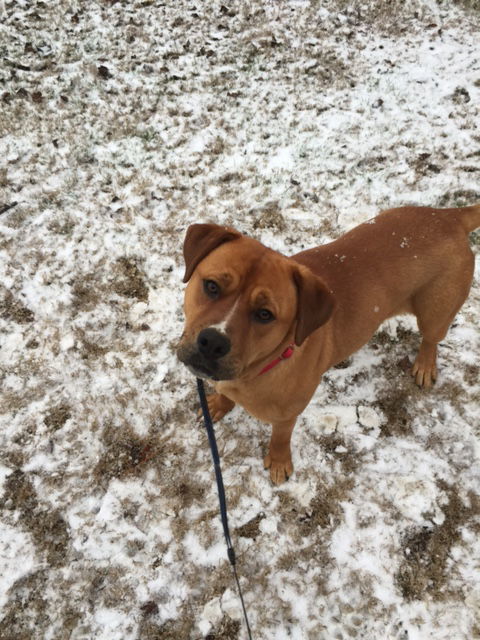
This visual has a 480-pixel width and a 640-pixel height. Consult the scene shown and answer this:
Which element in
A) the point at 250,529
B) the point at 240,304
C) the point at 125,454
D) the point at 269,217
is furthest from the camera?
the point at 269,217

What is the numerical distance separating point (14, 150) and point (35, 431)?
3.74 metres

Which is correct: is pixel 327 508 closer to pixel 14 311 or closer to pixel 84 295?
pixel 84 295

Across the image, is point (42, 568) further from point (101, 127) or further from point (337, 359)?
point (101, 127)

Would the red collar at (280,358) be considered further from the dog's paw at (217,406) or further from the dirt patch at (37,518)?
the dirt patch at (37,518)

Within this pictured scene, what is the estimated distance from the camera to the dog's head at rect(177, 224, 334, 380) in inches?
83.0

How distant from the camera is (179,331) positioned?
3955mm

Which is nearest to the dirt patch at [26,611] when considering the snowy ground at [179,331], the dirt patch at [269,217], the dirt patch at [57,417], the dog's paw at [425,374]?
the snowy ground at [179,331]

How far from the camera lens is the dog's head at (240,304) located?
211 cm

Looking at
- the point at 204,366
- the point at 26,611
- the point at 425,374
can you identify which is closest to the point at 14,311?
the point at 26,611

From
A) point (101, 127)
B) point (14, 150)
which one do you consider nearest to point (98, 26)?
point (101, 127)

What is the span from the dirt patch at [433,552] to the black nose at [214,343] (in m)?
2.29

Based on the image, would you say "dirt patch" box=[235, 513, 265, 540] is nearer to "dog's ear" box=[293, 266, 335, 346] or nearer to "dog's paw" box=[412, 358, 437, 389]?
"dog's ear" box=[293, 266, 335, 346]

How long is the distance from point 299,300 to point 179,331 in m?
1.84

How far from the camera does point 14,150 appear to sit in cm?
520
